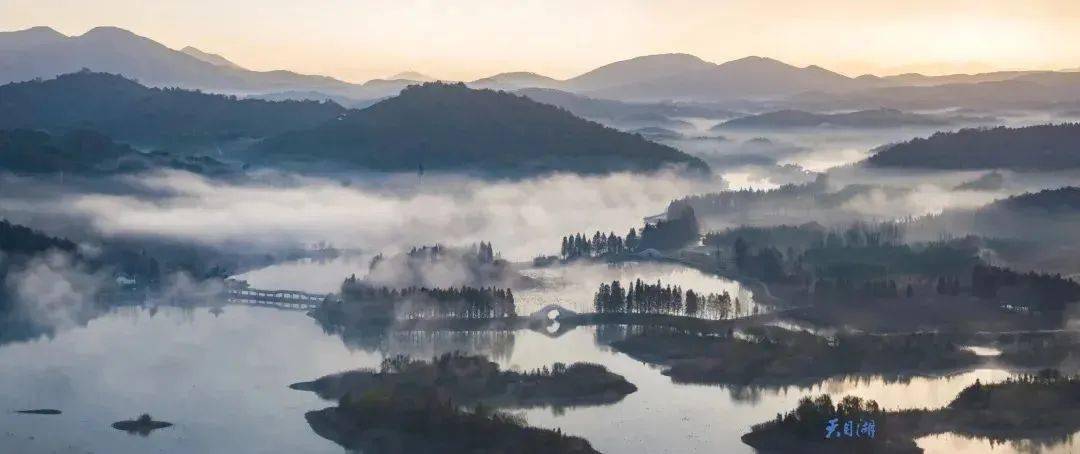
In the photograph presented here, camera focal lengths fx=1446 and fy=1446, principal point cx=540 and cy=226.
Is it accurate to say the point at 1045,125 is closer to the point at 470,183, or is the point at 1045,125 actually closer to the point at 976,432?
the point at 470,183

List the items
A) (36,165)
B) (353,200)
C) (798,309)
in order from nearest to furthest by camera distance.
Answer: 1. (798,309)
2. (36,165)
3. (353,200)

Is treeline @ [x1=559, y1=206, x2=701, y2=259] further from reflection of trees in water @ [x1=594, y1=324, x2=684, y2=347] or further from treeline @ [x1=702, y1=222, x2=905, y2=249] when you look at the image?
reflection of trees in water @ [x1=594, y1=324, x2=684, y2=347]

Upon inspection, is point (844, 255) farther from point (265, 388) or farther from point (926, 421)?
point (265, 388)

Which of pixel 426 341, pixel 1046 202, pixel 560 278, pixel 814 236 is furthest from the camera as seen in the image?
pixel 1046 202

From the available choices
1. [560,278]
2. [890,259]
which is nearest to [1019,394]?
[890,259]

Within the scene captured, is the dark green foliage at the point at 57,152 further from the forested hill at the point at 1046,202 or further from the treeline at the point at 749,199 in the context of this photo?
the forested hill at the point at 1046,202

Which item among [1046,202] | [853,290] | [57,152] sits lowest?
[853,290]

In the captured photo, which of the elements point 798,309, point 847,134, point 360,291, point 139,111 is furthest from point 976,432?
point 139,111

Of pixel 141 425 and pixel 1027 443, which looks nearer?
pixel 1027 443
